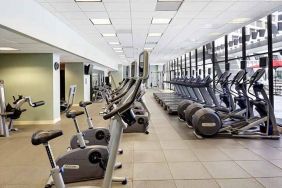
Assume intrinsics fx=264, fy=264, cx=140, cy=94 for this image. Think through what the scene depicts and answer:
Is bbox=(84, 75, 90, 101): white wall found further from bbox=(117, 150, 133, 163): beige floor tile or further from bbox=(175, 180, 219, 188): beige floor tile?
bbox=(175, 180, 219, 188): beige floor tile

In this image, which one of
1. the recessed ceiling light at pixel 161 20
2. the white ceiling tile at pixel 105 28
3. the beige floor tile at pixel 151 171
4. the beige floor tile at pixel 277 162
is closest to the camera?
the beige floor tile at pixel 151 171

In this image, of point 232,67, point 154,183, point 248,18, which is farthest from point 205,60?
point 154,183

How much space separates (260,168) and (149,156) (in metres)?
1.68

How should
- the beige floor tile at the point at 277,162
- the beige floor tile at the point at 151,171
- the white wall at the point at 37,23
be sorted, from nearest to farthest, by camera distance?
1. the beige floor tile at the point at 151,171
2. the beige floor tile at the point at 277,162
3. the white wall at the point at 37,23

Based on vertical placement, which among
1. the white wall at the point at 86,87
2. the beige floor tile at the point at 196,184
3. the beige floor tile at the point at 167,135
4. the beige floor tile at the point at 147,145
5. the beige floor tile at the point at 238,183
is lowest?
the beige floor tile at the point at 196,184

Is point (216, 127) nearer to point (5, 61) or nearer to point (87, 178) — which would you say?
point (87, 178)

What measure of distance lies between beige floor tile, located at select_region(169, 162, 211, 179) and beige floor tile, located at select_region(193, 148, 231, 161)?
0.33m

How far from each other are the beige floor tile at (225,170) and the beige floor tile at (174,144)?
39.8 inches

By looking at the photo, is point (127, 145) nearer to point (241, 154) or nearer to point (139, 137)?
point (139, 137)

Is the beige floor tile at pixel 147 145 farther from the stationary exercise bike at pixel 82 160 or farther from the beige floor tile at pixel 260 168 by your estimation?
the stationary exercise bike at pixel 82 160

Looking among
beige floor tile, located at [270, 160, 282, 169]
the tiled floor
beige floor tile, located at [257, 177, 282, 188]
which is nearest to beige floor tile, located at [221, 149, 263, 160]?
the tiled floor

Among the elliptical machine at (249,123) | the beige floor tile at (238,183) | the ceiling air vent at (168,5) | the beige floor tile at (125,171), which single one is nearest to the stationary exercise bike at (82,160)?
the beige floor tile at (125,171)

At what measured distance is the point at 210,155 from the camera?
4402 millimetres

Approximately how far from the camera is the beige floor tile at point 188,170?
3.48 metres
